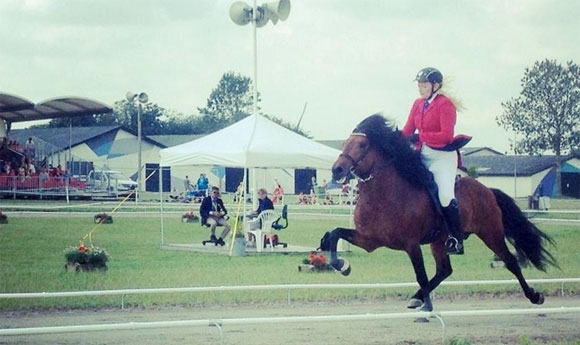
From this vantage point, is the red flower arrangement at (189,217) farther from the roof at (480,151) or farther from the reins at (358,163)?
the reins at (358,163)

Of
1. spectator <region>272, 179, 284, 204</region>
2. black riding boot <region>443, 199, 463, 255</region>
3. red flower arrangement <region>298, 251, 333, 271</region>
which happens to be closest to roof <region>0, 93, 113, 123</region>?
red flower arrangement <region>298, 251, 333, 271</region>

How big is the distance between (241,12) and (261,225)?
4.84m

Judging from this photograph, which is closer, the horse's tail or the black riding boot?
the black riding boot

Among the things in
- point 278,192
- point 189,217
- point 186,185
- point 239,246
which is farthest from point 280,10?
point 186,185

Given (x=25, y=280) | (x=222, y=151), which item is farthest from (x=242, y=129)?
(x=25, y=280)

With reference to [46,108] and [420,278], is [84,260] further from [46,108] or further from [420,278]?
[420,278]

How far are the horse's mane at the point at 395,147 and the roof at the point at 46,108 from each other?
3093 millimetres

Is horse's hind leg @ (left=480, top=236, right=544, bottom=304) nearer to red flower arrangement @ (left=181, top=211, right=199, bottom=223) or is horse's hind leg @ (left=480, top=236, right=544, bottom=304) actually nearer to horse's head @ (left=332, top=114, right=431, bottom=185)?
horse's head @ (left=332, top=114, right=431, bottom=185)

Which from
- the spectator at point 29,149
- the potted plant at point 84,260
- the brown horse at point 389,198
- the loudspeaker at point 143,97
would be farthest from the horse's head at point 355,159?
the spectator at point 29,149

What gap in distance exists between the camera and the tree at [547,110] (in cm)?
862

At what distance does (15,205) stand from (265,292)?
397cm

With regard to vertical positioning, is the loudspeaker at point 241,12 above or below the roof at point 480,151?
above

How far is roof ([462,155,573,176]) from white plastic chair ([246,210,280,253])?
10.1ft

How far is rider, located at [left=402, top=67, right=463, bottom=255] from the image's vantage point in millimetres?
6211
